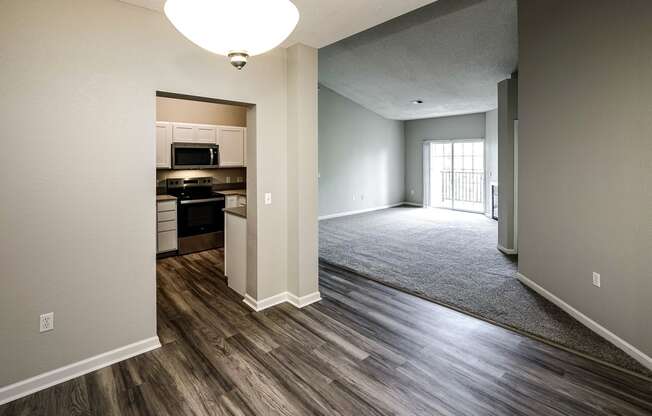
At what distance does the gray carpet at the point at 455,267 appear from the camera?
2.91 meters

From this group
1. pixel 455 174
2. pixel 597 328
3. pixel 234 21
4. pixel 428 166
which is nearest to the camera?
pixel 234 21

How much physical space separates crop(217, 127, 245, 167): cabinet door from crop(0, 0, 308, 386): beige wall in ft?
10.4

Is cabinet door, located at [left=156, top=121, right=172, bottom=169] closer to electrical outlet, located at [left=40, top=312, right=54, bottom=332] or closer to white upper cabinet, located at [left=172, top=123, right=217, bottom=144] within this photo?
white upper cabinet, located at [left=172, top=123, right=217, bottom=144]

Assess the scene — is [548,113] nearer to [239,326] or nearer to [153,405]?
[239,326]

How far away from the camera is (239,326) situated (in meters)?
3.04

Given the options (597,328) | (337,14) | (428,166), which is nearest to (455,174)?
(428,166)

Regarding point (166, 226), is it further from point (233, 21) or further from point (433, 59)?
point (433, 59)

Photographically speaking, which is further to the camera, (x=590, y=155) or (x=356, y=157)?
(x=356, y=157)

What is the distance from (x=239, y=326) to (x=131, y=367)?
85cm

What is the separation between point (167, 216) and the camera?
16.9ft

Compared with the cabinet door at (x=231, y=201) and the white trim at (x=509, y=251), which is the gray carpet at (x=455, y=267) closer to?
the white trim at (x=509, y=251)

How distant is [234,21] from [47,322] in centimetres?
224

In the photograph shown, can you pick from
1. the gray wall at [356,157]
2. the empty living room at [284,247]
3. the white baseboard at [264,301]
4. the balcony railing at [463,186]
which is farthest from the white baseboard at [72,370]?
the balcony railing at [463,186]

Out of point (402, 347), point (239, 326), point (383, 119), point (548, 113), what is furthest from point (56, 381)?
point (383, 119)
